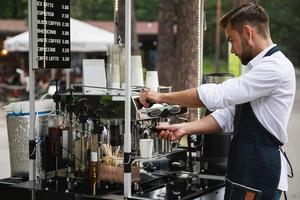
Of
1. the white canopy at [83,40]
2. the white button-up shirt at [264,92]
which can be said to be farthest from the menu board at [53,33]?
the white canopy at [83,40]

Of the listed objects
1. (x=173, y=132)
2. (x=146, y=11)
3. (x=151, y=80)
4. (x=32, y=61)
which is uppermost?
(x=146, y=11)

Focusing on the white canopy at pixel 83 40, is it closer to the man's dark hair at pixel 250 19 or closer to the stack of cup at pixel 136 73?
the stack of cup at pixel 136 73

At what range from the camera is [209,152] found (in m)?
3.77

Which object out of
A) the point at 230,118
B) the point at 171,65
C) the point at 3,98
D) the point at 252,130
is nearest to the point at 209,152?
the point at 230,118

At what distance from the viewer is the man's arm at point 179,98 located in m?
2.61

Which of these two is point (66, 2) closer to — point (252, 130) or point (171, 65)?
point (252, 130)

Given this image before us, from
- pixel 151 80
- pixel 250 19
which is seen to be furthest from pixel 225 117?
pixel 151 80

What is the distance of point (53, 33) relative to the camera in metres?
3.66

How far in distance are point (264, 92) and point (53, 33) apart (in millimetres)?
1624

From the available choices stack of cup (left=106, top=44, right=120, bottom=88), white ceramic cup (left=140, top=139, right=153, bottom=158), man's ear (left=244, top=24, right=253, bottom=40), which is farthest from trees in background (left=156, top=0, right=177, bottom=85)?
man's ear (left=244, top=24, right=253, bottom=40)

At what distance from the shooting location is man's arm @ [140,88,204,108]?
2611mm

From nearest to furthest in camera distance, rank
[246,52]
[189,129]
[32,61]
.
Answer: [246,52] → [189,129] → [32,61]

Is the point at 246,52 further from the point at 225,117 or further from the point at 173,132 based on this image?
the point at 173,132

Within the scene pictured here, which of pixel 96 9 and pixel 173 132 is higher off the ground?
pixel 96 9
